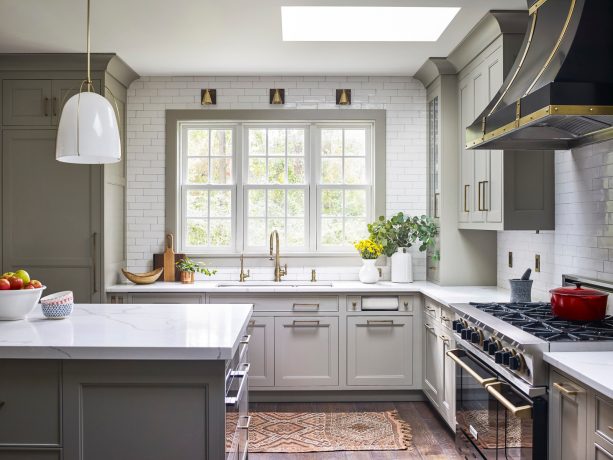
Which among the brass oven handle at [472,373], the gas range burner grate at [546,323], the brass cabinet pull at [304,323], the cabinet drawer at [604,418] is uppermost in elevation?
the gas range burner grate at [546,323]

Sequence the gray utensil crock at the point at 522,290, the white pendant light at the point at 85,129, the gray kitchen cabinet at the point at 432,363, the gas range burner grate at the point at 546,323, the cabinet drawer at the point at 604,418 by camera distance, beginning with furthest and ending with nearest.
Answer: the gray kitchen cabinet at the point at 432,363
the gray utensil crock at the point at 522,290
the white pendant light at the point at 85,129
the gas range burner grate at the point at 546,323
the cabinet drawer at the point at 604,418

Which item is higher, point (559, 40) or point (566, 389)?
point (559, 40)

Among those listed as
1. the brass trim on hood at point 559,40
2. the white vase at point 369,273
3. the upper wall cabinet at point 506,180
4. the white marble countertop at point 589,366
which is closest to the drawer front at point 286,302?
the white vase at point 369,273

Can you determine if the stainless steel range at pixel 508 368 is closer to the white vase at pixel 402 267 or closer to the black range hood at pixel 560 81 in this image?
the black range hood at pixel 560 81

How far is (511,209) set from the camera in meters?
3.65

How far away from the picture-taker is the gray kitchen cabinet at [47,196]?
4.62m

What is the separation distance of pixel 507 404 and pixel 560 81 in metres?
1.38

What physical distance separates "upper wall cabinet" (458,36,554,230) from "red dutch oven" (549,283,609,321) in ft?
2.96

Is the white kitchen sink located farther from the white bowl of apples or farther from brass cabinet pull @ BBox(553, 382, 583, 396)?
brass cabinet pull @ BBox(553, 382, 583, 396)

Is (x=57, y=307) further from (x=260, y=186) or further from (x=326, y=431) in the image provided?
(x=260, y=186)

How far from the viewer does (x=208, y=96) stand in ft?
16.9

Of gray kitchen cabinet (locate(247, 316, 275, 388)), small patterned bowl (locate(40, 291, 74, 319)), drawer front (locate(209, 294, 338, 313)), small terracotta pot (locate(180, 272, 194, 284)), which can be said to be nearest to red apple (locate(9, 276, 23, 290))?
small patterned bowl (locate(40, 291, 74, 319))

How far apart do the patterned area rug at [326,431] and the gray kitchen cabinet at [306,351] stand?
0.30m

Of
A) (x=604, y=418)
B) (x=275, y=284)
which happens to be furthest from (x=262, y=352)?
(x=604, y=418)
